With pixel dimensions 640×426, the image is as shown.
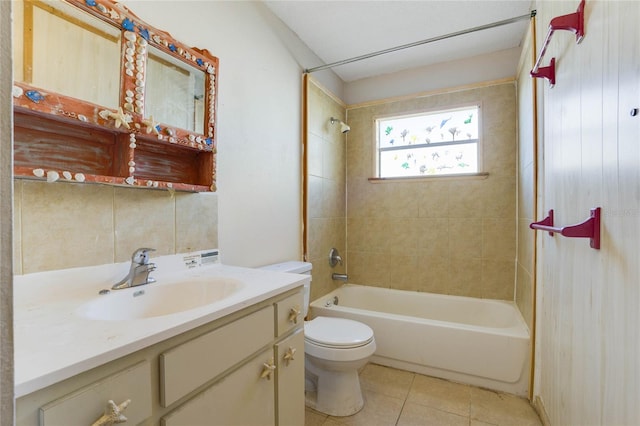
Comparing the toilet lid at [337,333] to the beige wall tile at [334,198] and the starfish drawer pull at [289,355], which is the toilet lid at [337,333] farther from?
the beige wall tile at [334,198]

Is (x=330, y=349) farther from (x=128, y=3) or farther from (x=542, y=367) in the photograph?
(x=128, y=3)

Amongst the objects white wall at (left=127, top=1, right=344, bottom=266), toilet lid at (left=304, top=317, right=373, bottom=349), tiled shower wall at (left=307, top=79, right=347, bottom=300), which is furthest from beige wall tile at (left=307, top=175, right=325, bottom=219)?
toilet lid at (left=304, top=317, right=373, bottom=349)

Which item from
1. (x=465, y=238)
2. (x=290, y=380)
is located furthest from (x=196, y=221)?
(x=465, y=238)

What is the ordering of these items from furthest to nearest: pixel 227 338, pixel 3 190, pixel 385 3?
pixel 385 3, pixel 227 338, pixel 3 190

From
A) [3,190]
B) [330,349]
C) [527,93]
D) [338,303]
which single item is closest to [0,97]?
[3,190]

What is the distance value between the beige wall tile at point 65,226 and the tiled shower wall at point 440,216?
228 cm

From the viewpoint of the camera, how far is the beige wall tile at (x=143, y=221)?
1.14m

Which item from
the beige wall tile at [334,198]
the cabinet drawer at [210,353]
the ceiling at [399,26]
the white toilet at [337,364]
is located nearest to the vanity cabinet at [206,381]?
the cabinet drawer at [210,353]

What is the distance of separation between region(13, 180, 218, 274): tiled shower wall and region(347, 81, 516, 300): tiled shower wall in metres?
1.89

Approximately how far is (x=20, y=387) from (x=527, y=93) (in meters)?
2.61

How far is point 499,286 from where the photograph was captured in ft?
8.19

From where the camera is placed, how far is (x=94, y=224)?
1066 mm

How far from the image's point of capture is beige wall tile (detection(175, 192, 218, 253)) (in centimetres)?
137

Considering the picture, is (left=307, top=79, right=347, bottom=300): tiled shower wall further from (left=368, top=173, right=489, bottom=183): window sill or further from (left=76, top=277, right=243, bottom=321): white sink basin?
(left=76, top=277, right=243, bottom=321): white sink basin
